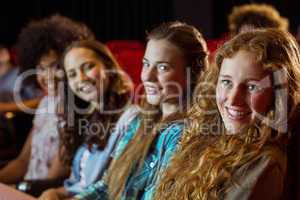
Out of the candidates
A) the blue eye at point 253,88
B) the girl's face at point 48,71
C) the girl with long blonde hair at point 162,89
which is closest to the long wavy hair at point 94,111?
the girl's face at point 48,71

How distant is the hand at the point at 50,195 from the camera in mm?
1499

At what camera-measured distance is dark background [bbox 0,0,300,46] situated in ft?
8.71

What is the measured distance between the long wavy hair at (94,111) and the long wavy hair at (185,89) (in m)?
0.29

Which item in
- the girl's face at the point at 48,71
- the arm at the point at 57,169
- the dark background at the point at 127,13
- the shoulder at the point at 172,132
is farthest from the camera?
the dark background at the point at 127,13

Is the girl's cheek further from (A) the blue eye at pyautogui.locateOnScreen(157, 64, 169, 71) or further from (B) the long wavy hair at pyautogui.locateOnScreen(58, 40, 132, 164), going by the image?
(B) the long wavy hair at pyautogui.locateOnScreen(58, 40, 132, 164)

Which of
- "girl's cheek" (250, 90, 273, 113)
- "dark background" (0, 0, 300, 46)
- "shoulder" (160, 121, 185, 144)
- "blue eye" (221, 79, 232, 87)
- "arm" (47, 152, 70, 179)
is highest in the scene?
"dark background" (0, 0, 300, 46)

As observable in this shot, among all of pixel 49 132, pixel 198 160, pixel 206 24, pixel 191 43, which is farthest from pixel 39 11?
pixel 198 160

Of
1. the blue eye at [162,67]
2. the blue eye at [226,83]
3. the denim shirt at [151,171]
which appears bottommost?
the denim shirt at [151,171]

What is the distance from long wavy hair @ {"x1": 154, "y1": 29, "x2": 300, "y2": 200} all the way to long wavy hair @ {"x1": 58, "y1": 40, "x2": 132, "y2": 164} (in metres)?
0.64

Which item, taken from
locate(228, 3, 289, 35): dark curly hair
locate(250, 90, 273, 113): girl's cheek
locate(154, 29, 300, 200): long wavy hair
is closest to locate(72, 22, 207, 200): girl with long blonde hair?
locate(154, 29, 300, 200): long wavy hair

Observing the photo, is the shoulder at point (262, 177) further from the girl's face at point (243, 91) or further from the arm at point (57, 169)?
the arm at point (57, 169)

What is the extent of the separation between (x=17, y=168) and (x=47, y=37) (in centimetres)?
46

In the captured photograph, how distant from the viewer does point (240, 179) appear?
87 cm

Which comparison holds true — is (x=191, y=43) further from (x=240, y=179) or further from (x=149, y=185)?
(x=240, y=179)
